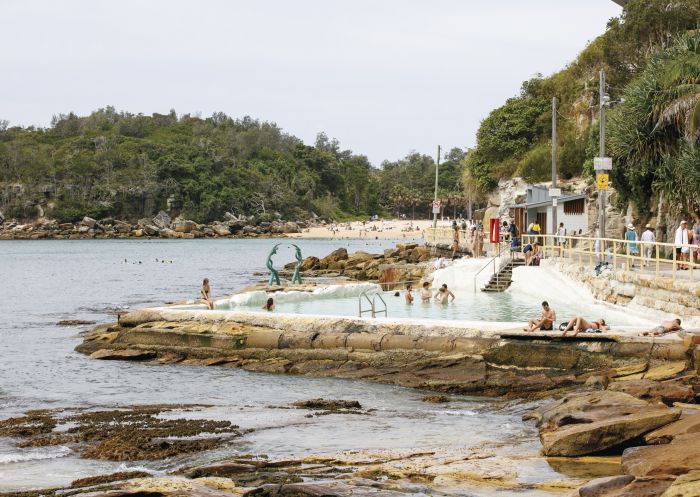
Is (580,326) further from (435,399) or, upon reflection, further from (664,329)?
(435,399)

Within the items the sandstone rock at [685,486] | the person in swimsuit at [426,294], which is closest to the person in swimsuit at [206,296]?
the person in swimsuit at [426,294]

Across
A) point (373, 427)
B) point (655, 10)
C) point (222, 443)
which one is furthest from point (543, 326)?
point (655, 10)

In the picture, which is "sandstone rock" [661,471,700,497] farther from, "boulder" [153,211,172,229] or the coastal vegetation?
Answer: "boulder" [153,211,172,229]

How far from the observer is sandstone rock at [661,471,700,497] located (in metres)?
8.13

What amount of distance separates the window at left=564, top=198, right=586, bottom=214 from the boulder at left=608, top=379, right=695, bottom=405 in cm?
2997

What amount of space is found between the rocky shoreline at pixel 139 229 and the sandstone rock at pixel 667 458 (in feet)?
422

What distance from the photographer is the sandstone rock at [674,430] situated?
36.4ft

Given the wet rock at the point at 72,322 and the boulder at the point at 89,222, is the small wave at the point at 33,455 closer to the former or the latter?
the wet rock at the point at 72,322

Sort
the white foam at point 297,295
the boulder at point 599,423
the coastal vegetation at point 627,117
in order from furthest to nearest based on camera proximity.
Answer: the coastal vegetation at point 627,117, the white foam at point 297,295, the boulder at point 599,423

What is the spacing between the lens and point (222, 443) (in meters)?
13.9

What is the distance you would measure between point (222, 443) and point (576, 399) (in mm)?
5009

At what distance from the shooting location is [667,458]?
9703 mm

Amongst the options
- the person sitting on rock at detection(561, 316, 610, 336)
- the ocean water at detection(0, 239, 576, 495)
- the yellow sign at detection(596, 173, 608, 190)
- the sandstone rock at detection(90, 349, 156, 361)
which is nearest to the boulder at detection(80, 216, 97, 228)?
the ocean water at detection(0, 239, 576, 495)

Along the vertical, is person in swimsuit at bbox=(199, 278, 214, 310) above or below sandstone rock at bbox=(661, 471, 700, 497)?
above
